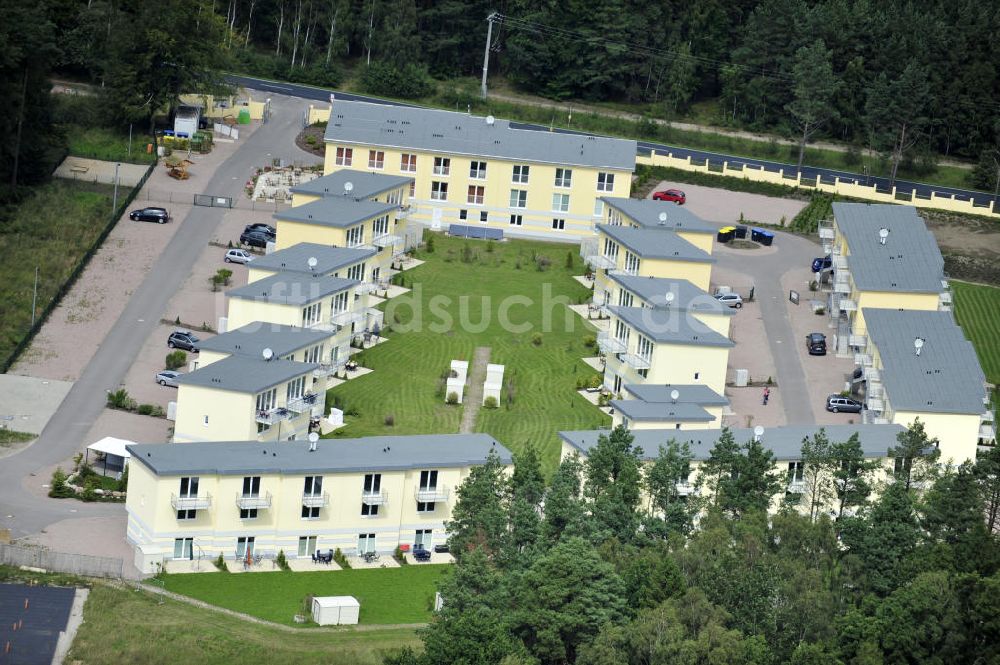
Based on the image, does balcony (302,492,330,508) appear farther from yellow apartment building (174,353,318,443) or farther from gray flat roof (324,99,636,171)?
gray flat roof (324,99,636,171)

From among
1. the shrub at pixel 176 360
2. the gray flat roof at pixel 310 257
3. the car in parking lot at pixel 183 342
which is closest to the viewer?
the shrub at pixel 176 360

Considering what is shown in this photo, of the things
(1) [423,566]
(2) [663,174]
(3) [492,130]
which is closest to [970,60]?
(2) [663,174]

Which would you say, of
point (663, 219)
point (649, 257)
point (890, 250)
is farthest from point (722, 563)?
point (663, 219)

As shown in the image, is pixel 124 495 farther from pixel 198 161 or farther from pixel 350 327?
pixel 198 161

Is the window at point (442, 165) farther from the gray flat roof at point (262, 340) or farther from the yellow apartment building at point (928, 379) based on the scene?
the yellow apartment building at point (928, 379)

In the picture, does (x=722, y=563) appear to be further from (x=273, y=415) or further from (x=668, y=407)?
(x=273, y=415)

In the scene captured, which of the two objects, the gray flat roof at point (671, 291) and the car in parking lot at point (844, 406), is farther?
the gray flat roof at point (671, 291)

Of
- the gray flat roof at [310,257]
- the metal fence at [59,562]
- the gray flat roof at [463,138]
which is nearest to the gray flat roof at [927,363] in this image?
the gray flat roof at [463,138]
